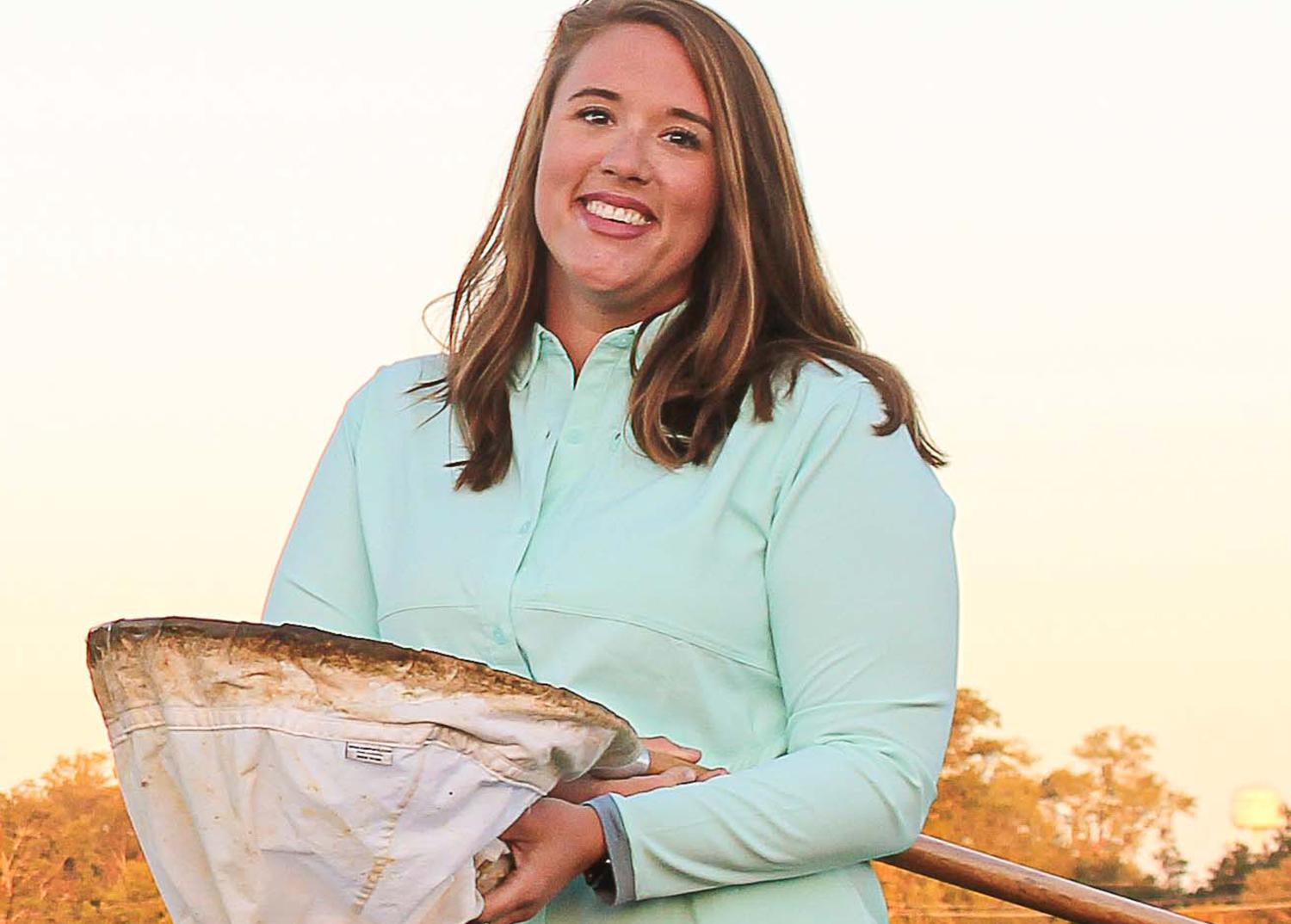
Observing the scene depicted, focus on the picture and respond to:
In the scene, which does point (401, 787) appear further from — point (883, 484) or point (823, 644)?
point (883, 484)

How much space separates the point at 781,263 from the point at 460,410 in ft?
1.19

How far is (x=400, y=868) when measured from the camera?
4.91 ft

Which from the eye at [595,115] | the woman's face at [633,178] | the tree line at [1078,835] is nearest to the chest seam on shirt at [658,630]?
the woman's face at [633,178]

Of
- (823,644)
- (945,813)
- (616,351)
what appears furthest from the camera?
→ (945,813)

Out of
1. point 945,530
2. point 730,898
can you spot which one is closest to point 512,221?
point 945,530

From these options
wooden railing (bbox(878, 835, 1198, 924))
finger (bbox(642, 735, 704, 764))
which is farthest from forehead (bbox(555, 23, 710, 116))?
wooden railing (bbox(878, 835, 1198, 924))

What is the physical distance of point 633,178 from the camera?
6.71 feet

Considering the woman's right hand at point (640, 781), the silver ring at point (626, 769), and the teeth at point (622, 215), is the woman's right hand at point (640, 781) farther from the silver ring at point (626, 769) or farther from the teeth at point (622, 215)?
the teeth at point (622, 215)

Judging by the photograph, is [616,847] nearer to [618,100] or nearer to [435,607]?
[435,607]

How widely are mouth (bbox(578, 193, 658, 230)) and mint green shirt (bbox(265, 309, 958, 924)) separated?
8.0 inches

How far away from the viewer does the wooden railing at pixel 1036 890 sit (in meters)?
2.60

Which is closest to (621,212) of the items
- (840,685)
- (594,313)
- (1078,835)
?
(594,313)

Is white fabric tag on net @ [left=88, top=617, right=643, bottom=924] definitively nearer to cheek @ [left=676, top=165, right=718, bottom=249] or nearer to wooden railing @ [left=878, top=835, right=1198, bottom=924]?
cheek @ [left=676, top=165, right=718, bottom=249]

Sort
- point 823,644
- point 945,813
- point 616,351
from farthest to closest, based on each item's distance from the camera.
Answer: point 945,813 → point 616,351 → point 823,644
